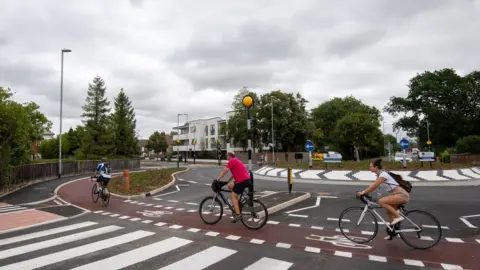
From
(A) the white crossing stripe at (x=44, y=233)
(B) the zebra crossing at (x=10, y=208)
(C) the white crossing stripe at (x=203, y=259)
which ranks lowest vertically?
(B) the zebra crossing at (x=10, y=208)

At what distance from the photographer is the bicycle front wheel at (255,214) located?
7820 millimetres

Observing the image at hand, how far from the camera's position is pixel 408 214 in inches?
246

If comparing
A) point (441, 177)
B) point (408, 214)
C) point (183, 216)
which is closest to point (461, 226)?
point (408, 214)

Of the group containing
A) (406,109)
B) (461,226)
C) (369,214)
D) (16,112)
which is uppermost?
(406,109)

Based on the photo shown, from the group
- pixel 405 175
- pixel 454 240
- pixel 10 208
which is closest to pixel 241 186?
pixel 454 240

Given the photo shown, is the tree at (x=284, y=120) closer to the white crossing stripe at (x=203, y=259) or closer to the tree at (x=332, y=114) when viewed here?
the tree at (x=332, y=114)

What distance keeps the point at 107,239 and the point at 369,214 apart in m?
5.52

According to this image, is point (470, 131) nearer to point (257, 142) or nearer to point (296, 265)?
point (257, 142)

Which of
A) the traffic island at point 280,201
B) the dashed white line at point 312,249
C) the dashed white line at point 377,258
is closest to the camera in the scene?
the dashed white line at point 377,258

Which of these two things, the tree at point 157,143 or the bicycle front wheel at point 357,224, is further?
the tree at point 157,143

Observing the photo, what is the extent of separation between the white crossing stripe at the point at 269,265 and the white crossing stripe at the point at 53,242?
4.19 m

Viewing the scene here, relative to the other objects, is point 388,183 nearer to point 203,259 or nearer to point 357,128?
point 203,259

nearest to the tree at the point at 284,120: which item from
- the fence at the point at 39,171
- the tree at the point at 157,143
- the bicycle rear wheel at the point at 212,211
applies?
the fence at the point at 39,171

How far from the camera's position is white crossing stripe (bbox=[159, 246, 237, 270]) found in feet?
16.9
